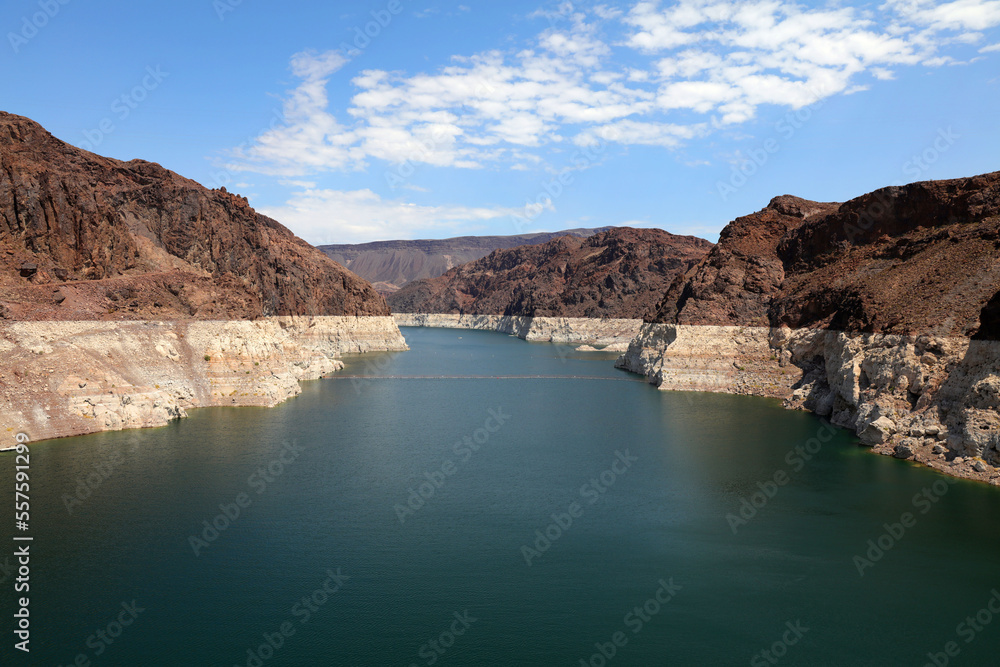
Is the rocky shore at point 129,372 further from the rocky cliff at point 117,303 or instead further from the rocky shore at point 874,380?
the rocky shore at point 874,380

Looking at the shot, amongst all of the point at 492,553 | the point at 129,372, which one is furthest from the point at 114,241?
the point at 492,553

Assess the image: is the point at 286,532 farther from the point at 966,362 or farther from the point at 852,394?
the point at 852,394

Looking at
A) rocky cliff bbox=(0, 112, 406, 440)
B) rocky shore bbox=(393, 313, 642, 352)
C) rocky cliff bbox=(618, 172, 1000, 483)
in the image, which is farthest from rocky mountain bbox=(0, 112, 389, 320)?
rocky shore bbox=(393, 313, 642, 352)

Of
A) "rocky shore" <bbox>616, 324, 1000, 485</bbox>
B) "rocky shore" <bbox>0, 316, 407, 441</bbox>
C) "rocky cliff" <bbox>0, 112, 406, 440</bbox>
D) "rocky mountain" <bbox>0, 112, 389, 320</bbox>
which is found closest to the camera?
"rocky shore" <bbox>616, 324, 1000, 485</bbox>

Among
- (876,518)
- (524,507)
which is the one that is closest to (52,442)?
(524,507)

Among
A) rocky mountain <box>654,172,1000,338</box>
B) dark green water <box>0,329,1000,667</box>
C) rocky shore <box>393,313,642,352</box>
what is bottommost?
dark green water <box>0,329,1000,667</box>

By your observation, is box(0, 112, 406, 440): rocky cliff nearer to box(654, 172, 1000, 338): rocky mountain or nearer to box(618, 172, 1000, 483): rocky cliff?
box(618, 172, 1000, 483): rocky cliff

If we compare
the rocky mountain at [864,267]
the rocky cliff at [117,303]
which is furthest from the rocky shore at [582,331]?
the rocky cliff at [117,303]

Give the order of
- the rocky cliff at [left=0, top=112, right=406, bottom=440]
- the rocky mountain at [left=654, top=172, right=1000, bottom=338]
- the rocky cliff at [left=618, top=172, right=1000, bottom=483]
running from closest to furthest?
the rocky cliff at [left=618, top=172, right=1000, bottom=483] < the rocky cliff at [left=0, top=112, right=406, bottom=440] < the rocky mountain at [left=654, top=172, right=1000, bottom=338]
